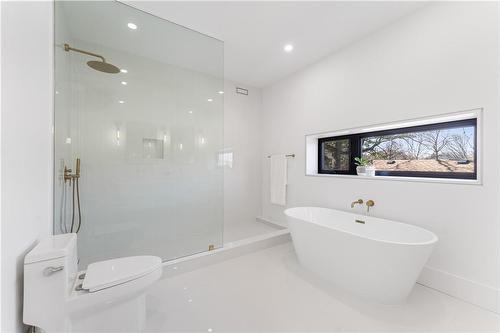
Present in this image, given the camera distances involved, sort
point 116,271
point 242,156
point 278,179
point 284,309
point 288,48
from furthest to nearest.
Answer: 1. point 242,156
2. point 278,179
3. point 288,48
4. point 284,309
5. point 116,271

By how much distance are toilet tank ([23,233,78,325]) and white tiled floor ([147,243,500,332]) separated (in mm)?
602

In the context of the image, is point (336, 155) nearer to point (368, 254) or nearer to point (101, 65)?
point (368, 254)

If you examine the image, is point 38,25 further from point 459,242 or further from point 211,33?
point 459,242

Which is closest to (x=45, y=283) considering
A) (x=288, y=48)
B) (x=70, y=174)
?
(x=70, y=174)

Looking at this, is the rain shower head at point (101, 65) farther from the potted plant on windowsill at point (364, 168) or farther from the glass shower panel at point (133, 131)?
the potted plant on windowsill at point (364, 168)

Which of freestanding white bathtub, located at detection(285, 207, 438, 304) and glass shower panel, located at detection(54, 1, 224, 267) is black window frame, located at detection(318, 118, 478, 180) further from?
glass shower panel, located at detection(54, 1, 224, 267)

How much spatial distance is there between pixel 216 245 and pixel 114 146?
1560mm

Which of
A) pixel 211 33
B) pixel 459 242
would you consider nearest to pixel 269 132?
pixel 211 33

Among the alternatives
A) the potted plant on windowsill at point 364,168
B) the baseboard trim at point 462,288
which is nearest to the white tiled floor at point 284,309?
the baseboard trim at point 462,288

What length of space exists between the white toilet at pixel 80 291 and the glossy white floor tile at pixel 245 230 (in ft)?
5.52

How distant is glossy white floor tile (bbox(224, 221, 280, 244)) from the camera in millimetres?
3074

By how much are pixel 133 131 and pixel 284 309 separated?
84.2 inches

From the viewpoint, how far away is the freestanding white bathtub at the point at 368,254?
4.95 feet

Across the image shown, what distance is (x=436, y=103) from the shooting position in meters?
1.84
